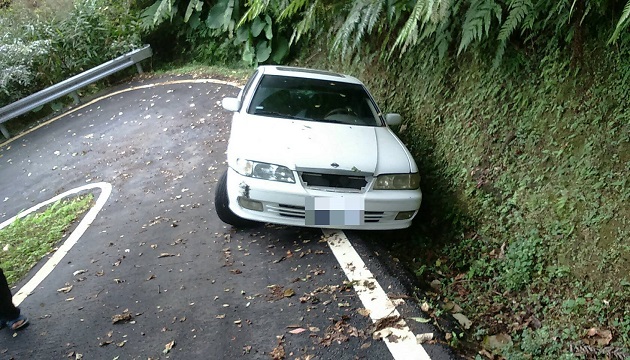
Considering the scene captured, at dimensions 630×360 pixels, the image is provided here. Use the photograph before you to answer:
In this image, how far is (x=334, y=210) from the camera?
396 centimetres

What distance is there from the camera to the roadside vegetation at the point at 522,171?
3230 mm

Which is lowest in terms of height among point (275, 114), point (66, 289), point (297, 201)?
point (66, 289)

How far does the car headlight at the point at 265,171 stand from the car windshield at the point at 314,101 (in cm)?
94

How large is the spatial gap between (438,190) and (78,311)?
375 cm

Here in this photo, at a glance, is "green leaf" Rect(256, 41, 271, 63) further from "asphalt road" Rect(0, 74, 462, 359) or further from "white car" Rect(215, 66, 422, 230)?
"white car" Rect(215, 66, 422, 230)

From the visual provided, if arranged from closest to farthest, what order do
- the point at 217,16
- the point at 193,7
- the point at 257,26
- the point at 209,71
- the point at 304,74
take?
the point at 304,74 < the point at 257,26 < the point at 217,16 < the point at 209,71 < the point at 193,7

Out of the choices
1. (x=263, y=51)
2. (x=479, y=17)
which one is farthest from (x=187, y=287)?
(x=263, y=51)

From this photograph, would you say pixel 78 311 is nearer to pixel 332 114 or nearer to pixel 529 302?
pixel 332 114

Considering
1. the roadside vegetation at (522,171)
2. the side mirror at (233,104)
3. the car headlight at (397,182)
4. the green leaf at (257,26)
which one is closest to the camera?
the roadside vegetation at (522,171)

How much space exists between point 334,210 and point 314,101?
1.60 meters

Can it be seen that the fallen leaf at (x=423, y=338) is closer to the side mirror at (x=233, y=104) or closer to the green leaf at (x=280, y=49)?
the side mirror at (x=233, y=104)

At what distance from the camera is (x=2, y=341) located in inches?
139

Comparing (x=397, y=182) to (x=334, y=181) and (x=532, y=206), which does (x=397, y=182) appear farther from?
(x=532, y=206)

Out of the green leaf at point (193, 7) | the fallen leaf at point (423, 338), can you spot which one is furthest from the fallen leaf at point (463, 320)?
the green leaf at point (193, 7)
